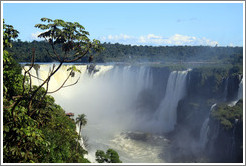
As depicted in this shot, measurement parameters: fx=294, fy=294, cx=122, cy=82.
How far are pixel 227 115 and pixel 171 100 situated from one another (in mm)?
14241

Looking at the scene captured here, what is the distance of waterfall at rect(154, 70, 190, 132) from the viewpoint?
39594 millimetres

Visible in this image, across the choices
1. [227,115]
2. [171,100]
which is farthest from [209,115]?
[171,100]

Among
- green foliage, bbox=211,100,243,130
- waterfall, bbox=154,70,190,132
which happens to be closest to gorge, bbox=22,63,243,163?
waterfall, bbox=154,70,190,132

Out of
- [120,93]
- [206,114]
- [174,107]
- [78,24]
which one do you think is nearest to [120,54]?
[120,93]

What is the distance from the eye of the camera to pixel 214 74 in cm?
3869

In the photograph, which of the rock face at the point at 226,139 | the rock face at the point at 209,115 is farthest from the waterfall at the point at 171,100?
the rock face at the point at 226,139

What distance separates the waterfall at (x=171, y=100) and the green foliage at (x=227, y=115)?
33.8ft

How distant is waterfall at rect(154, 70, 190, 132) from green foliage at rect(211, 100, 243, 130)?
33.8 feet

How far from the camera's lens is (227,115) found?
2716 centimetres

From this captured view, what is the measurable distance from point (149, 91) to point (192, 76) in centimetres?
1054

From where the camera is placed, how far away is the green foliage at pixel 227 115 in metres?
26.3

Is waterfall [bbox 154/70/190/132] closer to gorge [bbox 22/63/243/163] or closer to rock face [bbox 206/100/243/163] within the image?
gorge [bbox 22/63/243/163]

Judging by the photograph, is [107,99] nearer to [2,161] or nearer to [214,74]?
[214,74]

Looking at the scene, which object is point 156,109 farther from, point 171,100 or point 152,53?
point 152,53
